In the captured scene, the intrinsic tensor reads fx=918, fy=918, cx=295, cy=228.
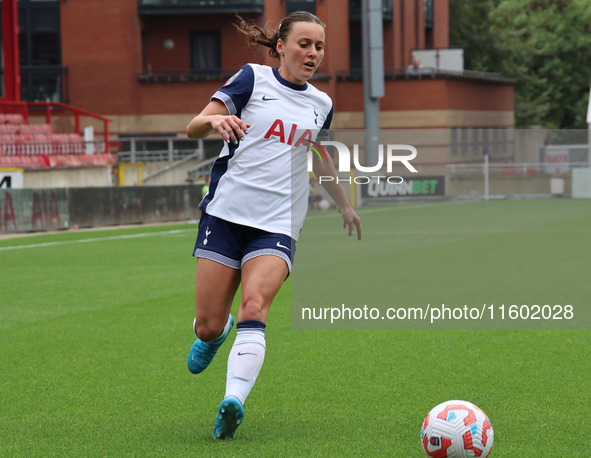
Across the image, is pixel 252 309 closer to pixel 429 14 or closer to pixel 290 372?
pixel 290 372

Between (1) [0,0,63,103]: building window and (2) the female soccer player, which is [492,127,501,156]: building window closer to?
(1) [0,0,63,103]: building window

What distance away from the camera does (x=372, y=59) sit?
3562 centimetres

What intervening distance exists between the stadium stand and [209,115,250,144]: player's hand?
22.9 m

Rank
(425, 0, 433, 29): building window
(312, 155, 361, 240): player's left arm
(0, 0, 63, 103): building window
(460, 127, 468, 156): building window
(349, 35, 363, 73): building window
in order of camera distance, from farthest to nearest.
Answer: (425, 0, 433, 29): building window, (349, 35, 363, 73): building window, (460, 127, 468, 156): building window, (0, 0, 63, 103): building window, (312, 155, 361, 240): player's left arm

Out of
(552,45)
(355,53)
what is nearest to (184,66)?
(355,53)

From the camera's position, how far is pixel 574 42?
60.4 m

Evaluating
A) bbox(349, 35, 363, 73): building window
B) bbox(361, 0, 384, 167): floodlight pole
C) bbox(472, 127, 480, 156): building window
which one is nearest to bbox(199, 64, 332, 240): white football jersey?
bbox(361, 0, 384, 167): floodlight pole

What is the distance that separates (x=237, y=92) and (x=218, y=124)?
0.41 metres

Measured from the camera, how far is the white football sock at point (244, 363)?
4559 millimetres

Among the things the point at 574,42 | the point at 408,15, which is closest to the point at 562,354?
the point at 408,15

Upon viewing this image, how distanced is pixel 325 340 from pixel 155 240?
11.7 m

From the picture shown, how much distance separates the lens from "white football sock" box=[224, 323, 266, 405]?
456cm

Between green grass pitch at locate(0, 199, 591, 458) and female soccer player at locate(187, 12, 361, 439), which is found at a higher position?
female soccer player at locate(187, 12, 361, 439)

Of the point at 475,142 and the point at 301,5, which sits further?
the point at 475,142
